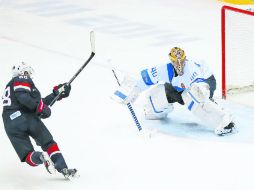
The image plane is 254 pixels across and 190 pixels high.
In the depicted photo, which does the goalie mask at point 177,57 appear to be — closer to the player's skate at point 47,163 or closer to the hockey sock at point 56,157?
the hockey sock at point 56,157

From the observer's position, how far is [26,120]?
5711 millimetres

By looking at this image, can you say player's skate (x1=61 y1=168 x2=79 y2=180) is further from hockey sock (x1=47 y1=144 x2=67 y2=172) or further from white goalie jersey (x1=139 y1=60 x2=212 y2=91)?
white goalie jersey (x1=139 y1=60 x2=212 y2=91)

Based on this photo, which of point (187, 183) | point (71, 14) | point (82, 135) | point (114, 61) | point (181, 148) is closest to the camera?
point (187, 183)

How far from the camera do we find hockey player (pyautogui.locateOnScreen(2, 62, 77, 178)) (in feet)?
18.5

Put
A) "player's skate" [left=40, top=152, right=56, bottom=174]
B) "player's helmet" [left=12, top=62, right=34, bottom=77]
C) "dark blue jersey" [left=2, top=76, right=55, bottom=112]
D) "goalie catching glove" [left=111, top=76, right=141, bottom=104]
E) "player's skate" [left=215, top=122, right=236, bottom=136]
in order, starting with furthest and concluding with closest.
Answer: "goalie catching glove" [left=111, top=76, right=141, bottom=104]
"player's skate" [left=215, top=122, right=236, bottom=136]
"player's helmet" [left=12, top=62, right=34, bottom=77]
"dark blue jersey" [left=2, top=76, right=55, bottom=112]
"player's skate" [left=40, top=152, right=56, bottom=174]

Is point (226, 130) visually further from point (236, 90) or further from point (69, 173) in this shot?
point (69, 173)

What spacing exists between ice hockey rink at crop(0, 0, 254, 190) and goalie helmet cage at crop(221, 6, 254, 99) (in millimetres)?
228

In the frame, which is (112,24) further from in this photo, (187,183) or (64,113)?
(187,183)

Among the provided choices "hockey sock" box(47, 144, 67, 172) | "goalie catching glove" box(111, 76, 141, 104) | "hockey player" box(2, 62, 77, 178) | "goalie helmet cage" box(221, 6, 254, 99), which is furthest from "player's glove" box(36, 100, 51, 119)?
"goalie helmet cage" box(221, 6, 254, 99)

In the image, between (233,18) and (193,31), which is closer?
(233,18)

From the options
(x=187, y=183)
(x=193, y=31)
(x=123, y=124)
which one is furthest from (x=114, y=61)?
(x=187, y=183)

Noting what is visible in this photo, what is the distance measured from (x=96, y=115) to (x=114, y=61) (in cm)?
193

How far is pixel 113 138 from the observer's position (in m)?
6.62

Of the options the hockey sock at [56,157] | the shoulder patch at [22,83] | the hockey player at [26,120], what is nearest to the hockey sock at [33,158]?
the hockey player at [26,120]
